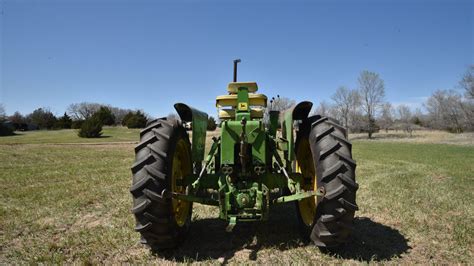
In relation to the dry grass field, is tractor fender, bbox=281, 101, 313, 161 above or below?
above

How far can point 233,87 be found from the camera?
5961 millimetres

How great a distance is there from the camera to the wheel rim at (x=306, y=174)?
426 cm

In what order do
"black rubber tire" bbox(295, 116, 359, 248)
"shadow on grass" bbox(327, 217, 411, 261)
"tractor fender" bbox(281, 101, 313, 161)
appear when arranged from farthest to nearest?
"tractor fender" bbox(281, 101, 313, 161) → "shadow on grass" bbox(327, 217, 411, 261) → "black rubber tire" bbox(295, 116, 359, 248)

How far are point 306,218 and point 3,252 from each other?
3.99 m

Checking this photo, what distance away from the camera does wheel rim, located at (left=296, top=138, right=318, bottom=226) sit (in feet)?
14.0

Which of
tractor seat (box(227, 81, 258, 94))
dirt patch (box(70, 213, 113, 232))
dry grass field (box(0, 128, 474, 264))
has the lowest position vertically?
dirt patch (box(70, 213, 113, 232))

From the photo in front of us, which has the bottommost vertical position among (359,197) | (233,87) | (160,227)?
(359,197)

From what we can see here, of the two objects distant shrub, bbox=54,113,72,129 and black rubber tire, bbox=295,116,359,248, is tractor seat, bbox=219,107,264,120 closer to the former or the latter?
black rubber tire, bbox=295,116,359,248

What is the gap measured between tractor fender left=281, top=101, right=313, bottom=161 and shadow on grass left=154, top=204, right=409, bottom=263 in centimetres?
115

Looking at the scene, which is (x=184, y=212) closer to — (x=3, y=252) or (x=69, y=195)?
(x=3, y=252)

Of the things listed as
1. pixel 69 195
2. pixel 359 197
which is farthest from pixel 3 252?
pixel 359 197

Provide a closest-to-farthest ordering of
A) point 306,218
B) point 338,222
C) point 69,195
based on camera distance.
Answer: point 338,222, point 306,218, point 69,195

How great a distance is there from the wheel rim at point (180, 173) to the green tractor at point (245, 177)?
0.05ft

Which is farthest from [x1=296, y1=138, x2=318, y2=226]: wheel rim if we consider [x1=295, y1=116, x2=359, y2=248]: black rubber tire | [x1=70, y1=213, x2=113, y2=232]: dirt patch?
[x1=70, y1=213, x2=113, y2=232]: dirt patch
